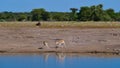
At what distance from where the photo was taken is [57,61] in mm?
25484

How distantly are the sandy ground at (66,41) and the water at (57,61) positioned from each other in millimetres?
1665

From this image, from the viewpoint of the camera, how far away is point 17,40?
33156mm

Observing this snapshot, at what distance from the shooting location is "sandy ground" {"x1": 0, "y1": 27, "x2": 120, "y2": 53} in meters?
29.5

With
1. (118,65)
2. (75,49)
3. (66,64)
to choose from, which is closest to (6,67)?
(66,64)

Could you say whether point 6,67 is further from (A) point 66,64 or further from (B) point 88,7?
(B) point 88,7

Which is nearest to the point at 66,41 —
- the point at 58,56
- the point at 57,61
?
the point at 58,56

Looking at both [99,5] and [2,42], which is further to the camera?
[99,5]

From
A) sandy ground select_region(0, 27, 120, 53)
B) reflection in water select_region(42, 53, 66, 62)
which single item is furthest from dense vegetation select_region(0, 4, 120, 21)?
reflection in water select_region(42, 53, 66, 62)

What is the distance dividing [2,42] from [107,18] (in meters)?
43.4

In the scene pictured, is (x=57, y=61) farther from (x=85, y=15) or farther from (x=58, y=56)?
(x=85, y=15)

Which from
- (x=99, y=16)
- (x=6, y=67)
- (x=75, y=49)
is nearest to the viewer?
(x=6, y=67)

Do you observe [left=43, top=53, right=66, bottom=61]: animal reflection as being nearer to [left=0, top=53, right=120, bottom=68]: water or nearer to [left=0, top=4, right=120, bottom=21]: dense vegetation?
[left=0, top=53, right=120, bottom=68]: water

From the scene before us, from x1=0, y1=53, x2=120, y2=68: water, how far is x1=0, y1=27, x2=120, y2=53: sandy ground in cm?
166

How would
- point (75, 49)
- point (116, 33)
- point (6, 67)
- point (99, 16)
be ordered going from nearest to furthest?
point (6, 67) < point (75, 49) < point (116, 33) < point (99, 16)
